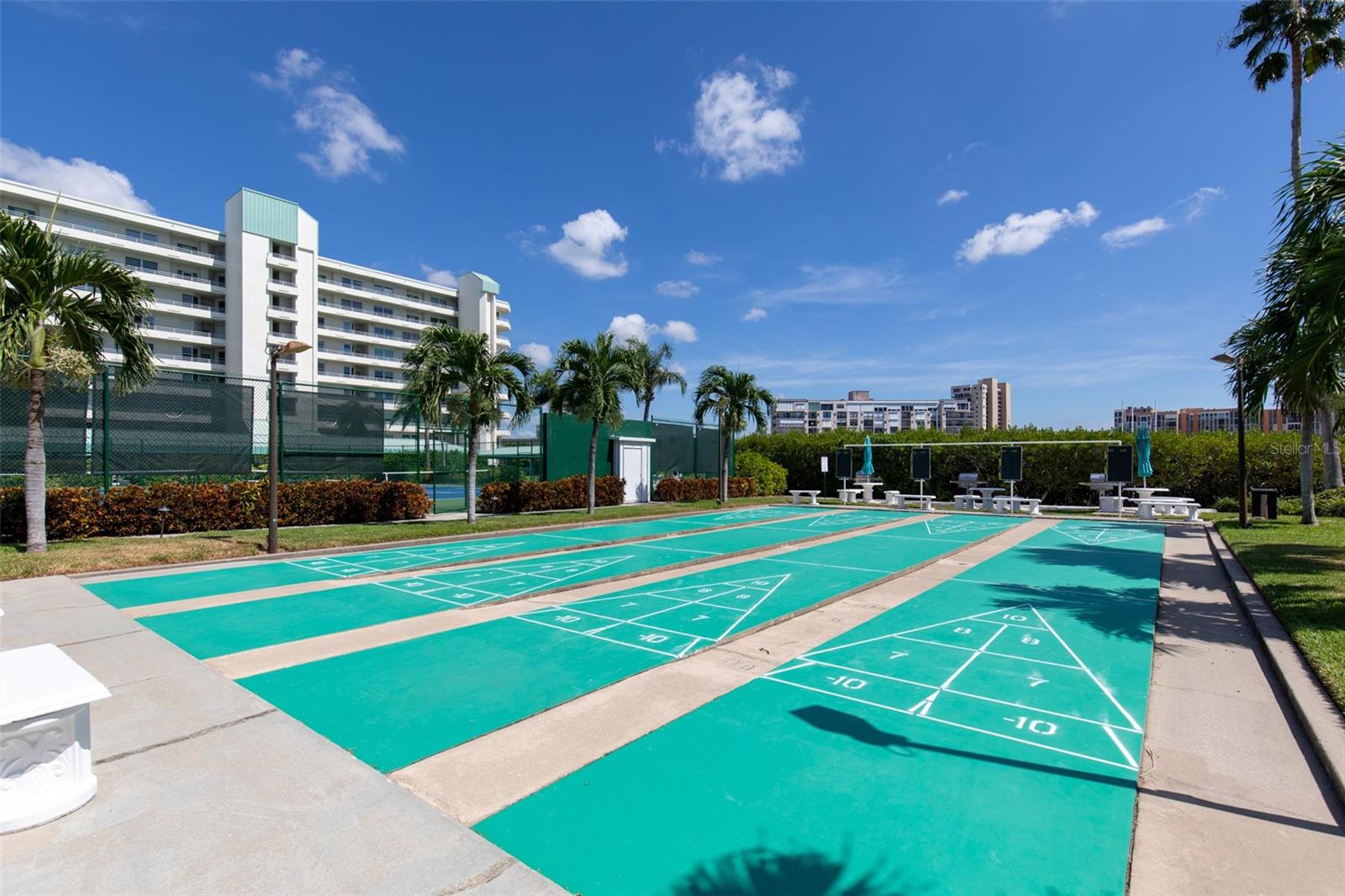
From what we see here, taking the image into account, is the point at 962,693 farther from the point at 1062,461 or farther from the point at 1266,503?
the point at 1062,461

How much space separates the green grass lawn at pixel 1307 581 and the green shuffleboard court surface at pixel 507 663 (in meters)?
5.28

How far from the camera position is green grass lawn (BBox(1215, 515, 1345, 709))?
6230 millimetres

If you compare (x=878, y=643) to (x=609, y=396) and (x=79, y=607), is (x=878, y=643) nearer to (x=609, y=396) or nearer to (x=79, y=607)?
(x=79, y=607)

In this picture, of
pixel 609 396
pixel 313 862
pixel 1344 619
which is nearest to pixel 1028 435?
pixel 609 396

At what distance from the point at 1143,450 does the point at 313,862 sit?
29.3 metres

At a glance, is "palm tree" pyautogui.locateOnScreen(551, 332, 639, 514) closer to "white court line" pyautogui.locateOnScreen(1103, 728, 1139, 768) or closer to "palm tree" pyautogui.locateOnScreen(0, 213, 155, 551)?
"palm tree" pyautogui.locateOnScreen(0, 213, 155, 551)

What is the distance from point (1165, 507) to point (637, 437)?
20884 millimetres

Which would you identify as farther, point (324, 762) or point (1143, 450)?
point (1143, 450)

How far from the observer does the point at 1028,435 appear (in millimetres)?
31609

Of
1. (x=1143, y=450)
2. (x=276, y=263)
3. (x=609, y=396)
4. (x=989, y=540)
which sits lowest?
(x=989, y=540)

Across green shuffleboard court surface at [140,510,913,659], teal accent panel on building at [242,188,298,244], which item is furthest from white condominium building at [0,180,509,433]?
green shuffleboard court surface at [140,510,913,659]

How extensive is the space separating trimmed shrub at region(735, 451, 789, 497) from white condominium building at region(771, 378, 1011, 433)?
131 metres

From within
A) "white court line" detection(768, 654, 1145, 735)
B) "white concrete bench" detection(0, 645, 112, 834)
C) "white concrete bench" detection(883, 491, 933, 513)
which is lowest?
"white concrete bench" detection(883, 491, 933, 513)

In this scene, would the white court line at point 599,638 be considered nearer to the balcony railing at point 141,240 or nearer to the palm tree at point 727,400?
the palm tree at point 727,400
